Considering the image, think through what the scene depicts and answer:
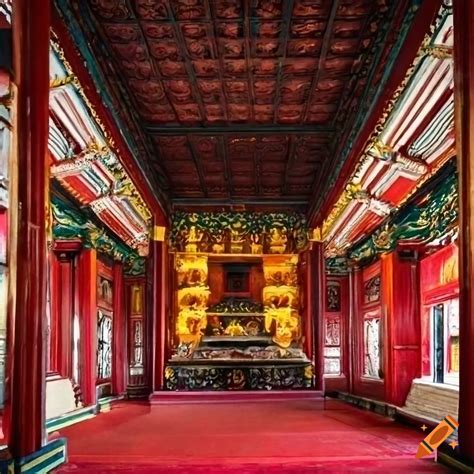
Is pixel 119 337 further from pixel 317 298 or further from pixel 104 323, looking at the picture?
pixel 317 298

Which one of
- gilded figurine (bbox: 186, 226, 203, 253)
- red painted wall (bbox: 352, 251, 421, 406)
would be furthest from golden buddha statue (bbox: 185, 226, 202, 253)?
red painted wall (bbox: 352, 251, 421, 406)

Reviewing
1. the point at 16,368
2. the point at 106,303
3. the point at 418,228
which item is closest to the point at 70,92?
the point at 16,368

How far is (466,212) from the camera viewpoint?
→ 2715mm

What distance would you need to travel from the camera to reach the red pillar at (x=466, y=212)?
2641mm

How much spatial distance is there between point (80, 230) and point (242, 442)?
10.4 ft

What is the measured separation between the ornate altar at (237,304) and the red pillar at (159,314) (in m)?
0.14

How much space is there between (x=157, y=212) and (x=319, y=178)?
1966 millimetres

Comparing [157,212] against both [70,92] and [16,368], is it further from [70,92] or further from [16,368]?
[16,368]

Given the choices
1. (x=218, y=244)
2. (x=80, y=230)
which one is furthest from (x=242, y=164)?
(x=218, y=244)

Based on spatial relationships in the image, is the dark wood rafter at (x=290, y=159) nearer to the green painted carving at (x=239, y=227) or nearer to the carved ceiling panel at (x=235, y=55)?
the carved ceiling panel at (x=235, y=55)

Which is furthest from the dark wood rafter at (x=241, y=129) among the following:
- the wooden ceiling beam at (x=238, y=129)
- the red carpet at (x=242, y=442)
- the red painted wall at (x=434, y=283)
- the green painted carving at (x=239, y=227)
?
the green painted carving at (x=239, y=227)

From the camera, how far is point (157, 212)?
325 inches

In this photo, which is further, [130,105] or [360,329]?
[360,329]

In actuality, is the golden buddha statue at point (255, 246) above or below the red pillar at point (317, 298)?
above
